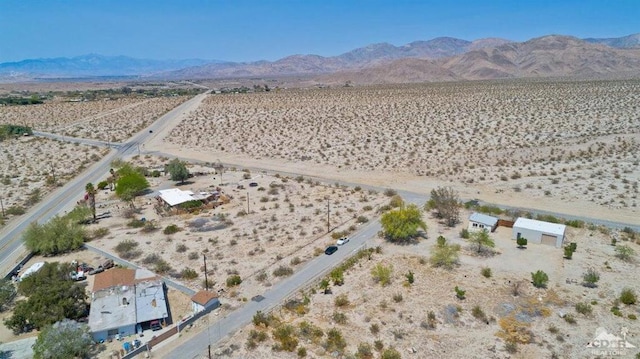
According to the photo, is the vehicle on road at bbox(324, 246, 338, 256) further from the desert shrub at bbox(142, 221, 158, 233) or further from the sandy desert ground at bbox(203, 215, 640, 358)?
the desert shrub at bbox(142, 221, 158, 233)

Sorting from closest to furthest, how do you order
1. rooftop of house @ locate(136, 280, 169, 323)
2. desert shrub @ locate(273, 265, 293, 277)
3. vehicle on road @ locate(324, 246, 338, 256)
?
rooftop of house @ locate(136, 280, 169, 323)
desert shrub @ locate(273, 265, 293, 277)
vehicle on road @ locate(324, 246, 338, 256)

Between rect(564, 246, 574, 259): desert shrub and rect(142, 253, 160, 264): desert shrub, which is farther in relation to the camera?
rect(142, 253, 160, 264): desert shrub

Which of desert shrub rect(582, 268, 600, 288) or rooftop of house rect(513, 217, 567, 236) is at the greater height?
rooftop of house rect(513, 217, 567, 236)

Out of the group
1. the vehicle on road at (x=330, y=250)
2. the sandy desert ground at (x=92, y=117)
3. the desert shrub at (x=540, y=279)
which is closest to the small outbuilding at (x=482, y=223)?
the desert shrub at (x=540, y=279)

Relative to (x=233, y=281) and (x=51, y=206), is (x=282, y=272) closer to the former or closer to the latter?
(x=233, y=281)

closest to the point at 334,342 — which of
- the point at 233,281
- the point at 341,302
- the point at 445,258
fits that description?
the point at 341,302

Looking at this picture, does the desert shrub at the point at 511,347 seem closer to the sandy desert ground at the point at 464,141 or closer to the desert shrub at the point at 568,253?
the desert shrub at the point at 568,253

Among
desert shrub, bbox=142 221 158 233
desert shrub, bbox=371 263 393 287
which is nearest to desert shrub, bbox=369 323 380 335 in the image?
desert shrub, bbox=371 263 393 287
